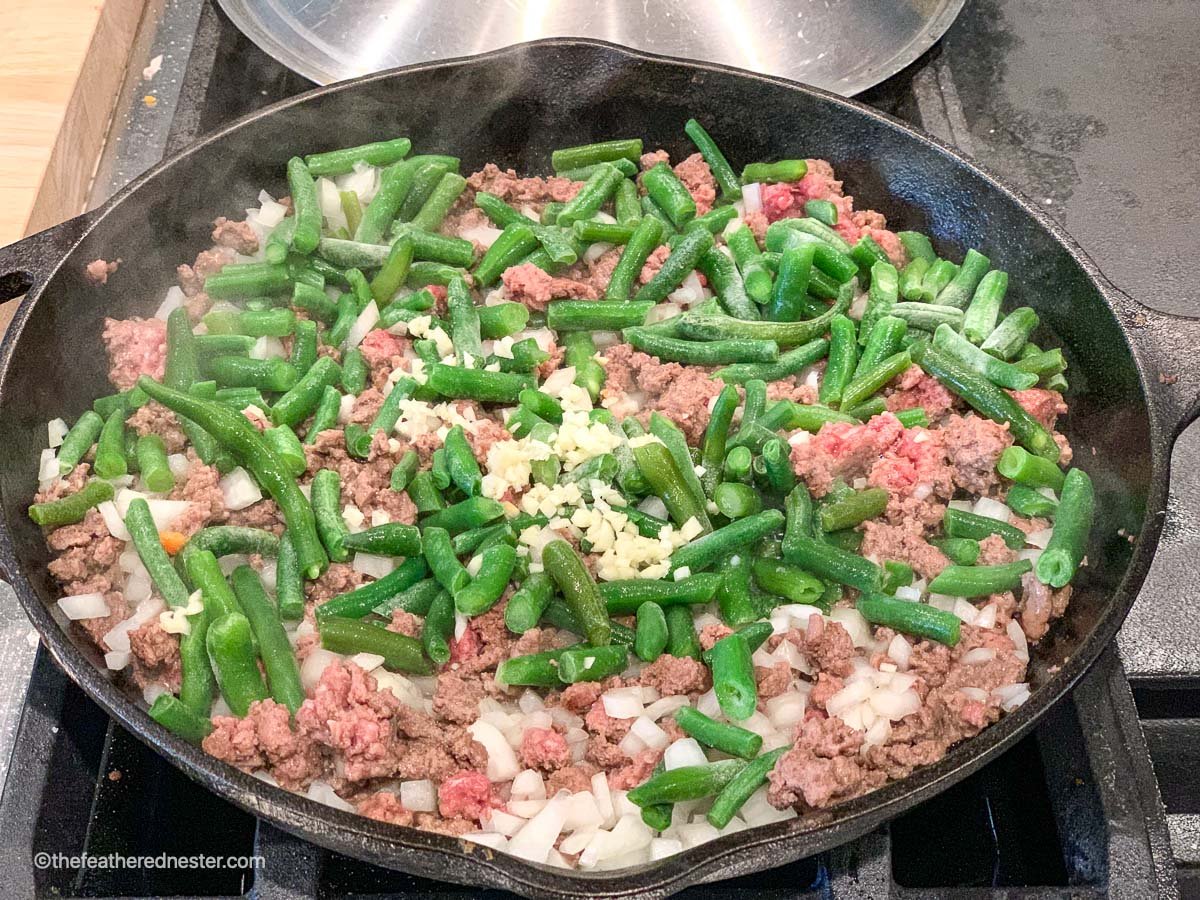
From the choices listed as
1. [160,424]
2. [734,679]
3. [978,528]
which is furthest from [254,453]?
[978,528]

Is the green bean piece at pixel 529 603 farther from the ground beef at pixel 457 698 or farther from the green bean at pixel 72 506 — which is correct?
the green bean at pixel 72 506

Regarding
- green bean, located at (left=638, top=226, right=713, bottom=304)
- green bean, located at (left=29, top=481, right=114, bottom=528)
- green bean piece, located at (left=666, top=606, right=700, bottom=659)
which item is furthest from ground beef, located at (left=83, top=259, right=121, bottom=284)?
green bean piece, located at (left=666, top=606, right=700, bottom=659)

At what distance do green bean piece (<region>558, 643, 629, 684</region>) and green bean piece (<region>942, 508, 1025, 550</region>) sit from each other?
0.78m

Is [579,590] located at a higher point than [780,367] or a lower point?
lower

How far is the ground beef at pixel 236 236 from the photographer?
8.29 ft

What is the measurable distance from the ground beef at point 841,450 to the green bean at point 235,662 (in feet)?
3.73

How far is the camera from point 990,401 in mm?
2277

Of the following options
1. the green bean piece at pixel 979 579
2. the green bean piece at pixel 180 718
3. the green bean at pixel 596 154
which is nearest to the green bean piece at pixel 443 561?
the green bean piece at pixel 180 718

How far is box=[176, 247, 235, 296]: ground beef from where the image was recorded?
251 centimetres

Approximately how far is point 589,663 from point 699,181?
57.5 inches

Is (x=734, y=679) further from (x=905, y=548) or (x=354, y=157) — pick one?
(x=354, y=157)

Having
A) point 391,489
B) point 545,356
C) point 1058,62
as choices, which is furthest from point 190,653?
point 1058,62

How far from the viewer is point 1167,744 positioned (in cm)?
236

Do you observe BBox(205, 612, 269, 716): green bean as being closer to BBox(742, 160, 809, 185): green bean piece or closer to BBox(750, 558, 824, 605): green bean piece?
BBox(750, 558, 824, 605): green bean piece
